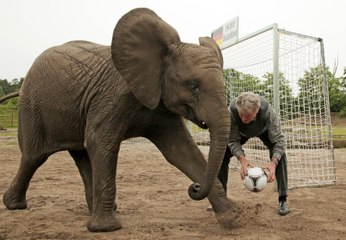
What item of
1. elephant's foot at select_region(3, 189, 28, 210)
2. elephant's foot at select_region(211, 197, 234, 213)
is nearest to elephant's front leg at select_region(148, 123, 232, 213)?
elephant's foot at select_region(211, 197, 234, 213)

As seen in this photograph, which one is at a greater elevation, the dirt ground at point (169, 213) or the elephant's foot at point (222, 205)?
the elephant's foot at point (222, 205)

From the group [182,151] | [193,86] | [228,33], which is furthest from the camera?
[228,33]

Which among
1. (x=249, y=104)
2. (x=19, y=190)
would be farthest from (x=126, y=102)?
(x=19, y=190)

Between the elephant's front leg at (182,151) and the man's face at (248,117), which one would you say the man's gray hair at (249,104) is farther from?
the elephant's front leg at (182,151)

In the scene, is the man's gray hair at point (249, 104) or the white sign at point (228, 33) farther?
the white sign at point (228, 33)

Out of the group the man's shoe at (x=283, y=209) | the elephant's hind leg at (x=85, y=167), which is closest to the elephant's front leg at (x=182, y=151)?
the man's shoe at (x=283, y=209)

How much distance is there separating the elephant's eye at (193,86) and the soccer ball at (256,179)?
4.36 feet

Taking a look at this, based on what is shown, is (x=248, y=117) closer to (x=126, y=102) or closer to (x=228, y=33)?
(x=126, y=102)

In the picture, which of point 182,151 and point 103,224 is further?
point 182,151

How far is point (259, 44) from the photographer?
851 centimetres

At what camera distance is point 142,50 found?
412cm

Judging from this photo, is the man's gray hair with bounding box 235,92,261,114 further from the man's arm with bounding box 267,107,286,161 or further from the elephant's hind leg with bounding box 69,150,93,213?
the elephant's hind leg with bounding box 69,150,93,213

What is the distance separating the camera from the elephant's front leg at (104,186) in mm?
4320

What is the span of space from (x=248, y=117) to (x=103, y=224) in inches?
72.5
